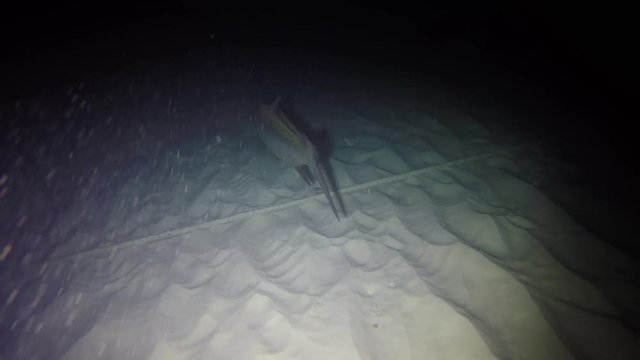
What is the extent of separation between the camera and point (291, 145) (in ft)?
16.0

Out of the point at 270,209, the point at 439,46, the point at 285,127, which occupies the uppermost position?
the point at 439,46

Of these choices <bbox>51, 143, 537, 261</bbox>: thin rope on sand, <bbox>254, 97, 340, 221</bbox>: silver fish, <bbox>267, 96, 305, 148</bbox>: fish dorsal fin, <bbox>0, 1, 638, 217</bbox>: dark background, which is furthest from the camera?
<bbox>0, 1, 638, 217</bbox>: dark background

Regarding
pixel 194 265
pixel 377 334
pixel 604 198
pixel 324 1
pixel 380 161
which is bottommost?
pixel 194 265

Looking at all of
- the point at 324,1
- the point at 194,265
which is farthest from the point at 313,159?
the point at 324,1

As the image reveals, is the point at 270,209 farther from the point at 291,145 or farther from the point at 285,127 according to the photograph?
the point at 285,127

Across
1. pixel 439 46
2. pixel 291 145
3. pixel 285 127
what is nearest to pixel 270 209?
pixel 291 145

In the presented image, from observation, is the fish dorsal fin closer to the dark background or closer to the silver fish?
the silver fish

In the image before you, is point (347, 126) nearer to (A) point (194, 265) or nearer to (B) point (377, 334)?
(A) point (194, 265)

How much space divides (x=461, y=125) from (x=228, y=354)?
4.95 meters

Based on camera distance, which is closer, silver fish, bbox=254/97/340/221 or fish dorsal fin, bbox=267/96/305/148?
silver fish, bbox=254/97/340/221

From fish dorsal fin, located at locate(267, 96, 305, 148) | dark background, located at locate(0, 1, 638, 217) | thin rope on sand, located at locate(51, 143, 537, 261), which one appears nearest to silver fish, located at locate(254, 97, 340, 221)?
fish dorsal fin, located at locate(267, 96, 305, 148)

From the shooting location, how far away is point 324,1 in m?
13.9

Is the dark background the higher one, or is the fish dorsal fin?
the dark background

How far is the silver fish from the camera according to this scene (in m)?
4.30
